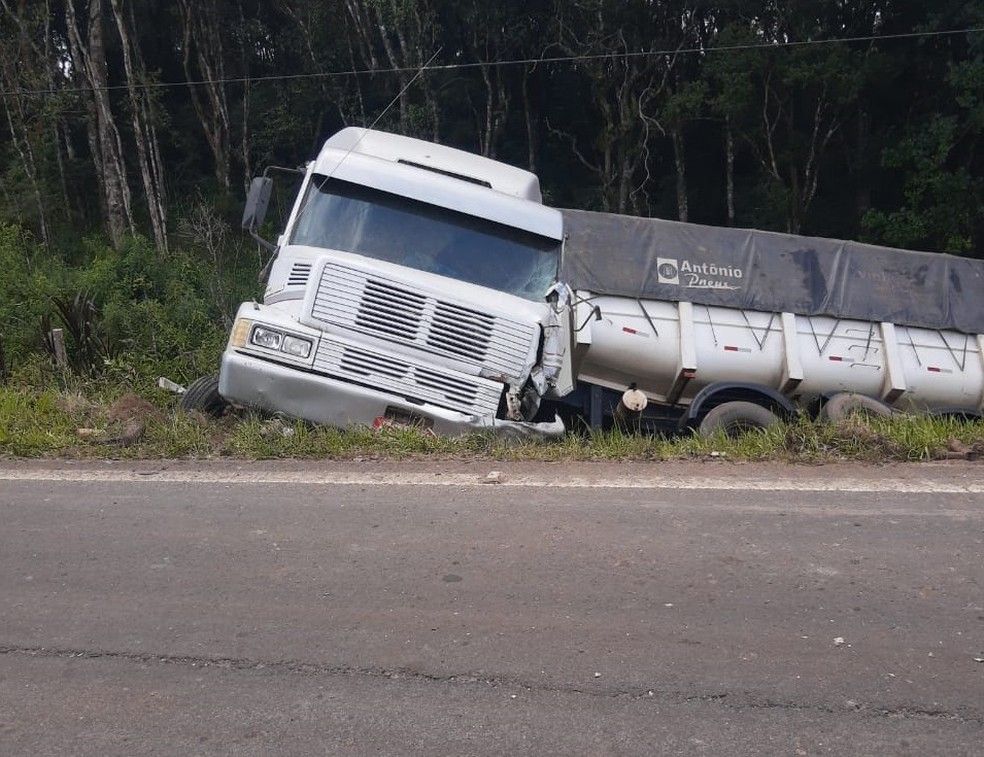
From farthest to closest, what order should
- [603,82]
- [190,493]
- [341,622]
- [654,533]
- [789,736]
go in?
1. [603,82]
2. [190,493]
3. [654,533]
4. [341,622]
5. [789,736]

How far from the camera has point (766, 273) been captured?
31.1 ft

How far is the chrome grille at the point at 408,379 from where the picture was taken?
7.09 m

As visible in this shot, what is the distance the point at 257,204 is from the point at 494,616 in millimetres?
5516

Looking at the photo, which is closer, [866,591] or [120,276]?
[866,591]

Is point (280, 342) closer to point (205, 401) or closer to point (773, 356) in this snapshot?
point (205, 401)

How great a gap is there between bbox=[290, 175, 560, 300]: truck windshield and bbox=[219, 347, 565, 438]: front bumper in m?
1.32

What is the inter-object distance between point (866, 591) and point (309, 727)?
2696 millimetres

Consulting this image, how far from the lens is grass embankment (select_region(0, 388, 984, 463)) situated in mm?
6730

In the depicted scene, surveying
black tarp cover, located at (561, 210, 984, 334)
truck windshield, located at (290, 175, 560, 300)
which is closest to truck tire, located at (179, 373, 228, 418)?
truck windshield, located at (290, 175, 560, 300)

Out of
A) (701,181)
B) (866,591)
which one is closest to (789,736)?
(866,591)

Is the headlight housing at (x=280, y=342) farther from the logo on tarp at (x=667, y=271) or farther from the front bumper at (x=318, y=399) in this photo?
the logo on tarp at (x=667, y=271)

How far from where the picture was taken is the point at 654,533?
5.04 meters

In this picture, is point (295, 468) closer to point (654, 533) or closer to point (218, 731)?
point (654, 533)

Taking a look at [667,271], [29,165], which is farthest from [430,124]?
[667,271]
